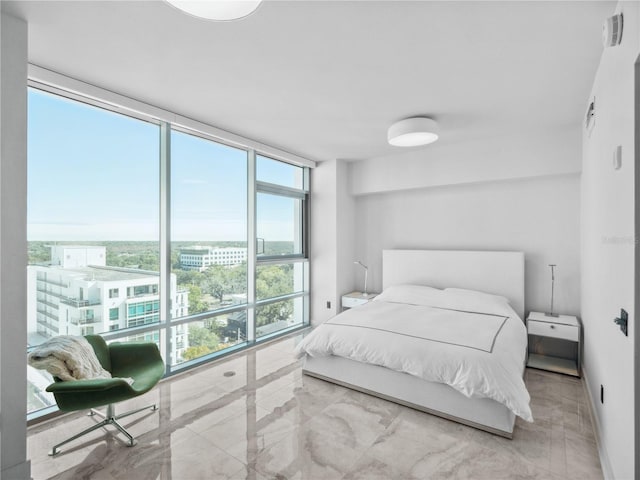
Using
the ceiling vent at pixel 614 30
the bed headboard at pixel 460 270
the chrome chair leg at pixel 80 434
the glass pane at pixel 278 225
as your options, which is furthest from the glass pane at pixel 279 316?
the ceiling vent at pixel 614 30

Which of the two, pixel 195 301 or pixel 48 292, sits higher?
pixel 48 292

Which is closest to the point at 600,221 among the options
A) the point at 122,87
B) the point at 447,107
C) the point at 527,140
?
the point at 447,107

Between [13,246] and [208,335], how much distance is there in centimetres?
216

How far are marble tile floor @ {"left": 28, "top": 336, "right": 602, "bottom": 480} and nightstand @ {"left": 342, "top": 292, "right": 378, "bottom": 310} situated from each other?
71.9 inches

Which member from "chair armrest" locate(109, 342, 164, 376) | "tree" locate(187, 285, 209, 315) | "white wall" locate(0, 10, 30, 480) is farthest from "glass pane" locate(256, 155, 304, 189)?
"white wall" locate(0, 10, 30, 480)

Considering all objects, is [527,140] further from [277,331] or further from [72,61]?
[72,61]

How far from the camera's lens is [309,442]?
215 cm

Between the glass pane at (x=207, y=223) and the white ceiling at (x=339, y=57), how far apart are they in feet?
1.68

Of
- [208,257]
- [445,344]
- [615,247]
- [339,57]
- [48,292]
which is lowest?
[445,344]

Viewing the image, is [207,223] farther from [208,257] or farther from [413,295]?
[413,295]

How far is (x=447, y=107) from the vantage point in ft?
9.82

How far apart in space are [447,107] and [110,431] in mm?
3850

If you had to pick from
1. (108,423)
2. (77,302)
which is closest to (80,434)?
(108,423)

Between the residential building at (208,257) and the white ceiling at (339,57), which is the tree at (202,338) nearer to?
the residential building at (208,257)
